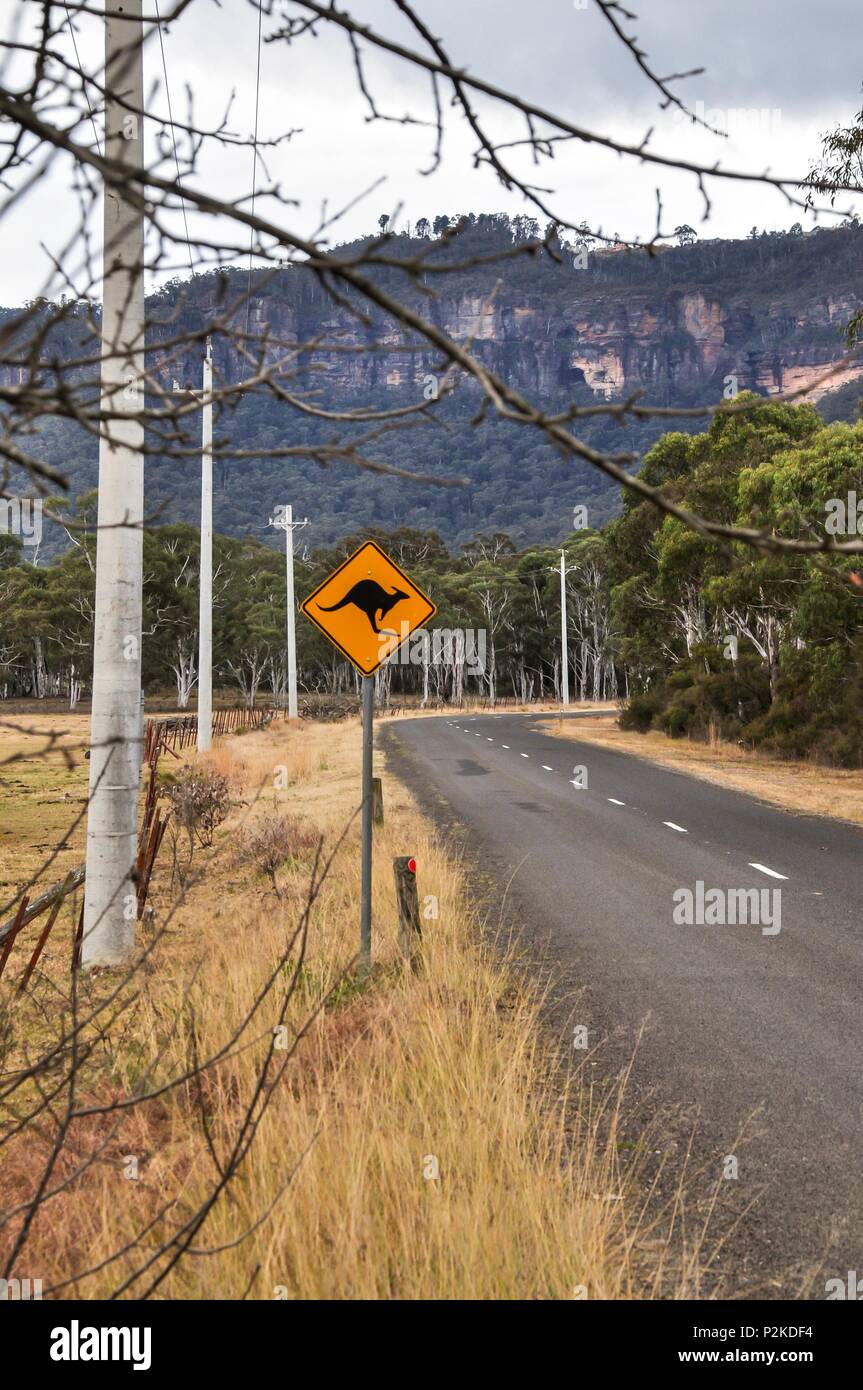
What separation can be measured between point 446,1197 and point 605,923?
6.52m

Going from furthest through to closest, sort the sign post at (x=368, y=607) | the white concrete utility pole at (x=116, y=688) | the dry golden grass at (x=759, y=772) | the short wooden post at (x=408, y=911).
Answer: the dry golden grass at (x=759, y=772), the white concrete utility pole at (x=116, y=688), the sign post at (x=368, y=607), the short wooden post at (x=408, y=911)

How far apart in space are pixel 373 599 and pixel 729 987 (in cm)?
376

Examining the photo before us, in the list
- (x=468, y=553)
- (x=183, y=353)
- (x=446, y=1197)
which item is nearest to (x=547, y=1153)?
(x=446, y=1197)

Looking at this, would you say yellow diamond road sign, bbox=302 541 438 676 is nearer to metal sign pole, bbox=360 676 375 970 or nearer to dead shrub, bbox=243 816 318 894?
metal sign pole, bbox=360 676 375 970

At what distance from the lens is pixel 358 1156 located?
386 centimetres

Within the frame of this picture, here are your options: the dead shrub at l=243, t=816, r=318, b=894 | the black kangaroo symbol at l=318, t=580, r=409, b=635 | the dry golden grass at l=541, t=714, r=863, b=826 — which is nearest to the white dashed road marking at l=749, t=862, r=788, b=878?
the dry golden grass at l=541, t=714, r=863, b=826

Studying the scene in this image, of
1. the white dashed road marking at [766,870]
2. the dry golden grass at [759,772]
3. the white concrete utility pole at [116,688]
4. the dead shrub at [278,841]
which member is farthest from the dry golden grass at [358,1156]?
the dry golden grass at [759,772]

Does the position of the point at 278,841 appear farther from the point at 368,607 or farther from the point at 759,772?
the point at 759,772

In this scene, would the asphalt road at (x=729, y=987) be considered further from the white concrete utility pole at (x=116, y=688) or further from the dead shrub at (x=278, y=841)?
the white concrete utility pole at (x=116, y=688)

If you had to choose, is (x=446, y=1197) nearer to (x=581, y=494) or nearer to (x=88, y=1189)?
(x=88, y=1189)

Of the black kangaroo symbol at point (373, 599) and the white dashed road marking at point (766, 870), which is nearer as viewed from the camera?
the black kangaroo symbol at point (373, 599)

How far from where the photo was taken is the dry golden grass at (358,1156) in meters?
3.29

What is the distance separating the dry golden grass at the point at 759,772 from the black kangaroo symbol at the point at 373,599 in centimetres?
1194

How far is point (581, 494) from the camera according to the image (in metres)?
172
